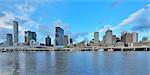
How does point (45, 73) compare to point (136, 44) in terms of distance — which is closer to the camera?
point (45, 73)

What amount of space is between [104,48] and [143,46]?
23.1 m

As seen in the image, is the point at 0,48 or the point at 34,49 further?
the point at 34,49

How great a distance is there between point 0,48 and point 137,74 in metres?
161

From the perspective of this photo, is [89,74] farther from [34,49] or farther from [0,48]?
[34,49]

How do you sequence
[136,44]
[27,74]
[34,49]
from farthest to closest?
1. [34,49]
2. [136,44]
3. [27,74]

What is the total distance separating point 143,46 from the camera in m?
169

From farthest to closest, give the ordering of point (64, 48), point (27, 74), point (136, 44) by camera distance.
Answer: point (64, 48)
point (136, 44)
point (27, 74)

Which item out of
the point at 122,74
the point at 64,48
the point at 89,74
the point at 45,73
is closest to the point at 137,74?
the point at 122,74

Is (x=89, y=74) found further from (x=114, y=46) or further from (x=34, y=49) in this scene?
(x=34, y=49)

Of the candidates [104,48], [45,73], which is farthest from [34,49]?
[45,73]

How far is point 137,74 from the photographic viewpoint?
2498 centimetres

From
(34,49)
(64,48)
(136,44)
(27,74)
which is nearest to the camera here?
(27,74)

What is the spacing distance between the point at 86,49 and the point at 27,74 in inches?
6380

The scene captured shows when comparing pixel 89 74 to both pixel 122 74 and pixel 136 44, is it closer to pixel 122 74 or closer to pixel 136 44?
pixel 122 74
